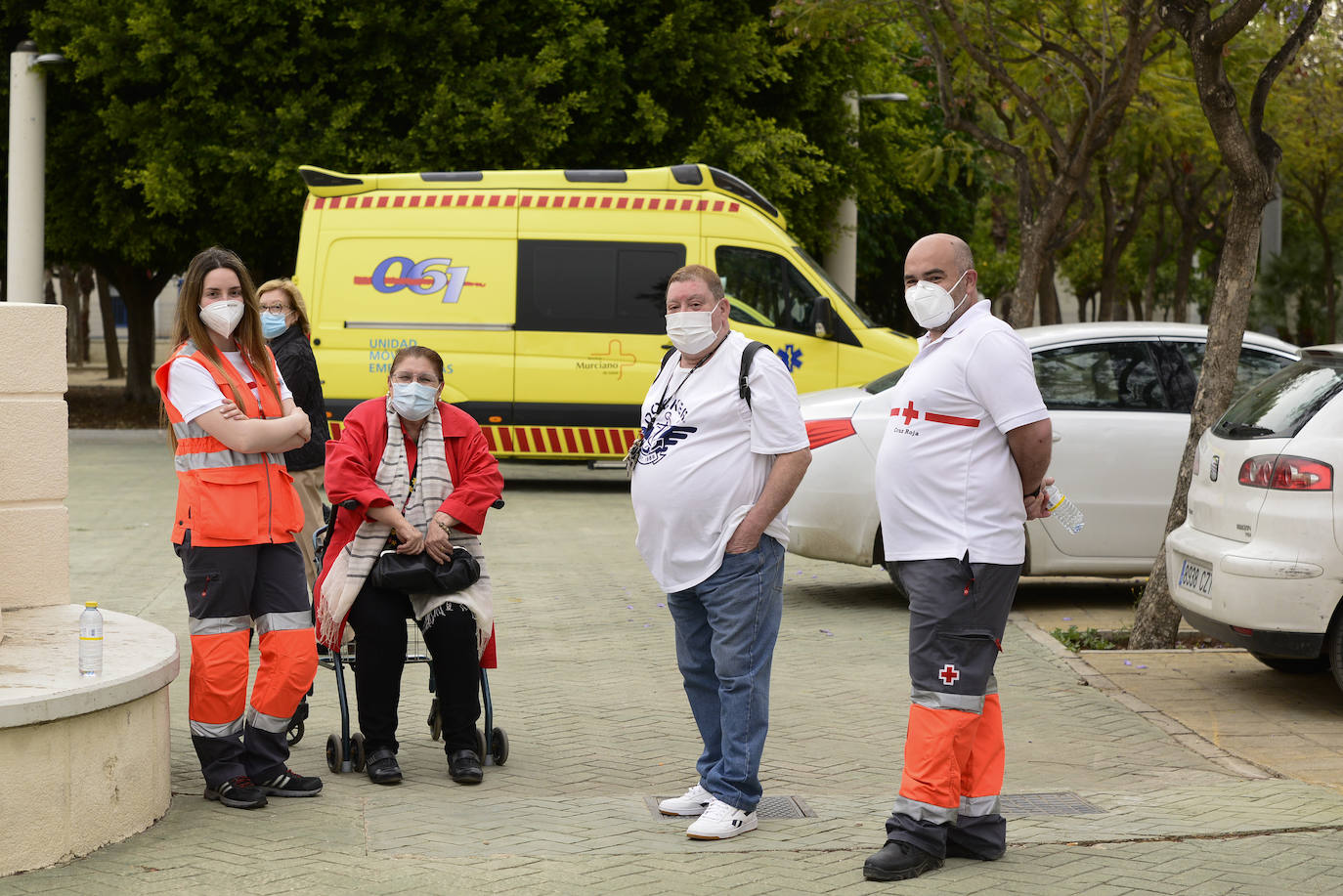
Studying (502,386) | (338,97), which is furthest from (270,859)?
(338,97)

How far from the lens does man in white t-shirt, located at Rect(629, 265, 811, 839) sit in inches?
199

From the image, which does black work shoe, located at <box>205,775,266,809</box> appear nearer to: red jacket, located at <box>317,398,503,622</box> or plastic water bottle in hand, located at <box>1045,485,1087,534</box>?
red jacket, located at <box>317,398,503,622</box>

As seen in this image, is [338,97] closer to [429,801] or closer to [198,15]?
[198,15]

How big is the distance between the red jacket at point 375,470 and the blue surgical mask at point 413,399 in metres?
0.11

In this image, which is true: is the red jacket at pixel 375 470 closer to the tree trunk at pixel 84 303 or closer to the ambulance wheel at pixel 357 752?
the ambulance wheel at pixel 357 752

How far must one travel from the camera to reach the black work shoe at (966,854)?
488 centimetres

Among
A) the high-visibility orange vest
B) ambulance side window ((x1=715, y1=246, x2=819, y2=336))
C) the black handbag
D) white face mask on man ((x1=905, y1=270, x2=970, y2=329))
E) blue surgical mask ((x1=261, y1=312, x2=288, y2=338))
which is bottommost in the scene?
the black handbag

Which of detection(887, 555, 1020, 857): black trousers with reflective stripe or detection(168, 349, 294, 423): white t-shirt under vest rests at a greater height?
detection(168, 349, 294, 423): white t-shirt under vest

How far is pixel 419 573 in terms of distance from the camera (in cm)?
562

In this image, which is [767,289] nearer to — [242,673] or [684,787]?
[684,787]

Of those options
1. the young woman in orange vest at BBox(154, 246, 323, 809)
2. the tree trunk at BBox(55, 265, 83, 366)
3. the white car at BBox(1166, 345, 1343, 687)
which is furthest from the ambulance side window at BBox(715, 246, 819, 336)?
the tree trunk at BBox(55, 265, 83, 366)

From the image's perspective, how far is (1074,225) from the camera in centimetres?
1752

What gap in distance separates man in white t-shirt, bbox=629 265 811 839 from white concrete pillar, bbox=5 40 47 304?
1681 cm

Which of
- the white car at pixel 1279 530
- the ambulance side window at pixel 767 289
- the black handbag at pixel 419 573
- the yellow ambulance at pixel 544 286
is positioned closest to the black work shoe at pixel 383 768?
the black handbag at pixel 419 573
